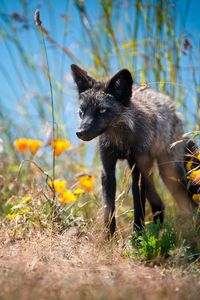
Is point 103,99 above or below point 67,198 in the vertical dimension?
above

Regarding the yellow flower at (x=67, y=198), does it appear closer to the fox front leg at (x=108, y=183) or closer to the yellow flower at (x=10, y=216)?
the fox front leg at (x=108, y=183)

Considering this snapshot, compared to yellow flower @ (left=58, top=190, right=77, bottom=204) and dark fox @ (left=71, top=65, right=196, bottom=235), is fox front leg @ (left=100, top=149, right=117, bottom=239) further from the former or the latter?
yellow flower @ (left=58, top=190, right=77, bottom=204)

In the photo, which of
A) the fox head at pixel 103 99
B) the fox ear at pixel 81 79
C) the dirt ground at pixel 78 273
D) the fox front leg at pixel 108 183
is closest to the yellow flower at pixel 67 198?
the fox front leg at pixel 108 183

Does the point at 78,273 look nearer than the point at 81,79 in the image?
Yes

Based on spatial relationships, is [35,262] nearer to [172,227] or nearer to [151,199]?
[172,227]

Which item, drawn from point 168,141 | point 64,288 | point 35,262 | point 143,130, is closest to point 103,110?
point 143,130

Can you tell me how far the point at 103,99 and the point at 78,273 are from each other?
2.09m

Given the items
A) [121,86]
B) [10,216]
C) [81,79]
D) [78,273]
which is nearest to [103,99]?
[121,86]

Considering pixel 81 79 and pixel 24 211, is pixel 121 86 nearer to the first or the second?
pixel 81 79

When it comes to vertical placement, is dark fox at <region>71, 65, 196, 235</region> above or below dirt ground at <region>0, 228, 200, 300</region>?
above

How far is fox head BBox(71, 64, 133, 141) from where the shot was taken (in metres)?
5.66

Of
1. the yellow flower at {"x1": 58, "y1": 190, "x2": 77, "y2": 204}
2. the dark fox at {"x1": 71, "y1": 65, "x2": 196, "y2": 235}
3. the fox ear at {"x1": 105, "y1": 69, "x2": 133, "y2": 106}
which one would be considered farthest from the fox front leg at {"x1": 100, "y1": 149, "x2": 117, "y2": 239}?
the fox ear at {"x1": 105, "y1": 69, "x2": 133, "y2": 106}

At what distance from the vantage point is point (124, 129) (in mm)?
6039

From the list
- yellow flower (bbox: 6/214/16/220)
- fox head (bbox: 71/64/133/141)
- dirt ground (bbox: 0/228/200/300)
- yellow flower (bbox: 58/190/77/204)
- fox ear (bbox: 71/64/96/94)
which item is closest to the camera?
dirt ground (bbox: 0/228/200/300)
